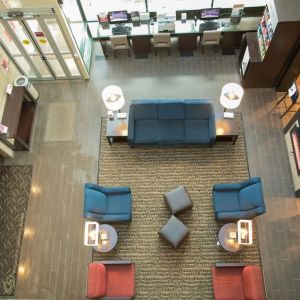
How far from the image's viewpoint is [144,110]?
679 cm

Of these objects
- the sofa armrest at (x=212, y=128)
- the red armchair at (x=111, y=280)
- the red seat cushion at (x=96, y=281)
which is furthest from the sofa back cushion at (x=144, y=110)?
the red seat cushion at (x=96, y=281)

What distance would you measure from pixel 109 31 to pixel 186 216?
4.97 m

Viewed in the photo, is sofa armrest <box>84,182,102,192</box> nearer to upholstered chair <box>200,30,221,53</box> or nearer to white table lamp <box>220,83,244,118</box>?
white table lamp <box>220,83,244,118</box>

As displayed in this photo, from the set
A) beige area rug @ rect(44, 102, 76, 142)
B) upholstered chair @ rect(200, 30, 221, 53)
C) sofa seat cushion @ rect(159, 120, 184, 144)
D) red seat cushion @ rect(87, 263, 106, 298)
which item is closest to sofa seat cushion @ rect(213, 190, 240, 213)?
sofa seat cushion @ rect(159, 120, 184, 144)

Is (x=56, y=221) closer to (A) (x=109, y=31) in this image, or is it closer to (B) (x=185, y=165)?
(B) (x=185, y=165)

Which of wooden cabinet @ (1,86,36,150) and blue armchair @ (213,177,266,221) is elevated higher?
wooden cabinet @ (1,86,36,150)

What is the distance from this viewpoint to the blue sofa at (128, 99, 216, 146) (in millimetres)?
6684

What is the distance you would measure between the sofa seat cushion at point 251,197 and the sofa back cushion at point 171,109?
2041 millimetres

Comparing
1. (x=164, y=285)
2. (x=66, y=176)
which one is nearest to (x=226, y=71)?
(x=66, y=176)

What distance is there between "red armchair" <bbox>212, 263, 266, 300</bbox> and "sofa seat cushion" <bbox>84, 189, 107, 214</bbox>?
2332mm

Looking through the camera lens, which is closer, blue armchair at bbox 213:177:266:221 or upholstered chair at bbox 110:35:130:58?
blue armchair at bbox 213:177:266:221

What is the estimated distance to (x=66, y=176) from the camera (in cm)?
700

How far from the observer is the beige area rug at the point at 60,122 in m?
7.43

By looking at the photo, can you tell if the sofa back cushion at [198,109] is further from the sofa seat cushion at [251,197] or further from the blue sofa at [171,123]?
the sofa seat cushion at [251,197]
